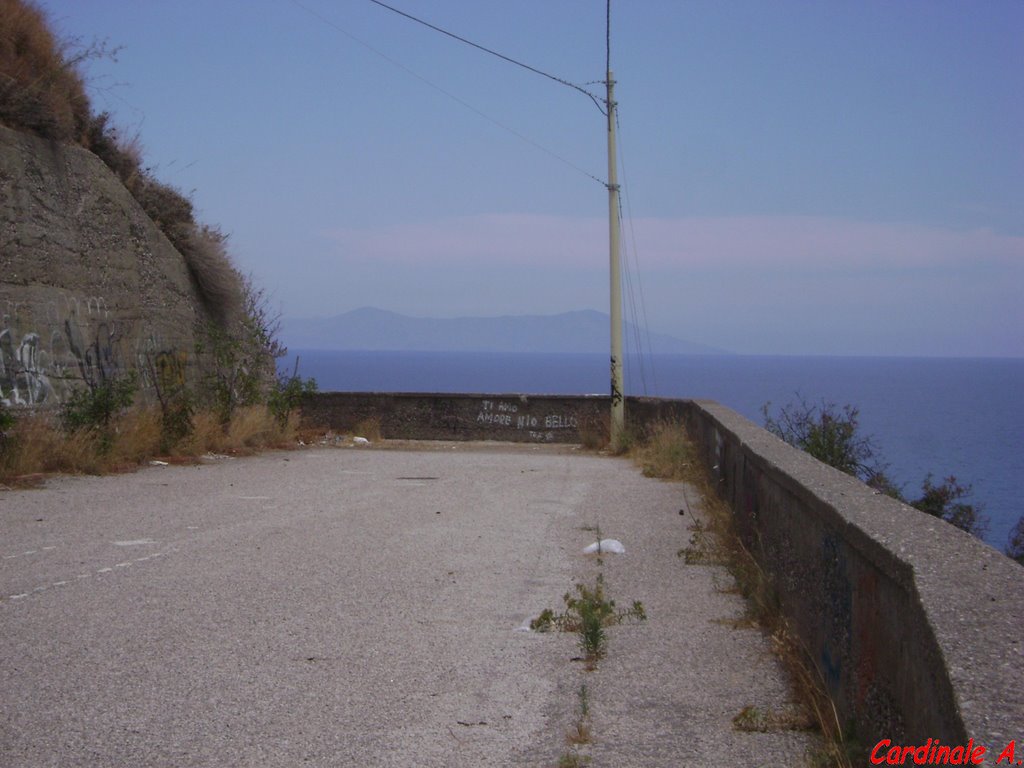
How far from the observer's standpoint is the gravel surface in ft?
14.8

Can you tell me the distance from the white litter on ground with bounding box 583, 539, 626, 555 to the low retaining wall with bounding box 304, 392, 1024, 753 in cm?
112

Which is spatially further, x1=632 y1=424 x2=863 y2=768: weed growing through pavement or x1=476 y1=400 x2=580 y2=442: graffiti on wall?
x1=476 y1=400 x2=580 y2=442: graffiti on wall

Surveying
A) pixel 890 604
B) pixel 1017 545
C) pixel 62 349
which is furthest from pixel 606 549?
pixel 1017 545

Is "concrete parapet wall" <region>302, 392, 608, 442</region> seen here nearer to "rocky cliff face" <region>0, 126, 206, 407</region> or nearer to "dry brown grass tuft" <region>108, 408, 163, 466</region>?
"rocky cliff face" <region>0, 126, 206, 407</region>

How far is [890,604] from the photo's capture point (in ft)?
12.7

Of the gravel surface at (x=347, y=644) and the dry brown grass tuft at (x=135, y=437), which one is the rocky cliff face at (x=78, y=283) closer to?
the dry brown grass tuft at (x=135, y=437)

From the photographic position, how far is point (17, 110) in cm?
1480

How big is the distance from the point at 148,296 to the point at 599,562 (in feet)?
36.1

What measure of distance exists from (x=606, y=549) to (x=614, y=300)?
1383cm

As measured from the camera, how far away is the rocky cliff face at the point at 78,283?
14.0 metres

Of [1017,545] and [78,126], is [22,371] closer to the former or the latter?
[78,126]

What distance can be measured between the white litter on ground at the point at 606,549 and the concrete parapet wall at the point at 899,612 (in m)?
2.44
